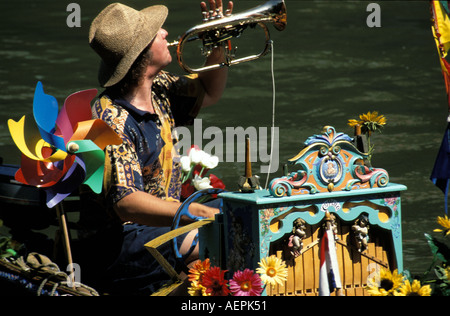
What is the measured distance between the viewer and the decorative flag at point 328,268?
248cm

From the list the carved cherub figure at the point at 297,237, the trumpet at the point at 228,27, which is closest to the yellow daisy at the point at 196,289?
the carved cherub figure at the point at 297,237

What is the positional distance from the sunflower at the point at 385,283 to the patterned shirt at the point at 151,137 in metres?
1.07

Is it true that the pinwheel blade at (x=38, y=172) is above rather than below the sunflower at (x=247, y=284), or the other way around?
above

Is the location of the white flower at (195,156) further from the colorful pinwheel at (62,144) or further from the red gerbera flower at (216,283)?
the red gerbera flower at (216,283)

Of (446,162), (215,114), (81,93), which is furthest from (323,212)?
(215,114)

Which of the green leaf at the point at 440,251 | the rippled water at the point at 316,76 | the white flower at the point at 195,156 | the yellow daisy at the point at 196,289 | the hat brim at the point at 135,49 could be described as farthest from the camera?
the rippled water at the point at 316,76

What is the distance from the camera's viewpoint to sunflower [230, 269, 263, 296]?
2.46 metres

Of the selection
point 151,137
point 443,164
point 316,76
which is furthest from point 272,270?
point 316,76

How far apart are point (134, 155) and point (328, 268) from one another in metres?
1.12

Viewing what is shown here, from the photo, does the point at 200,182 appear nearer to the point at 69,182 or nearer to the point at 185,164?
the point at 185,164

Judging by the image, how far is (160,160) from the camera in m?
3.50

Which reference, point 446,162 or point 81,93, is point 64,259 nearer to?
point 81,93

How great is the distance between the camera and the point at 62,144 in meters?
3.07

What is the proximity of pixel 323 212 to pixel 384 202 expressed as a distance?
212mm
